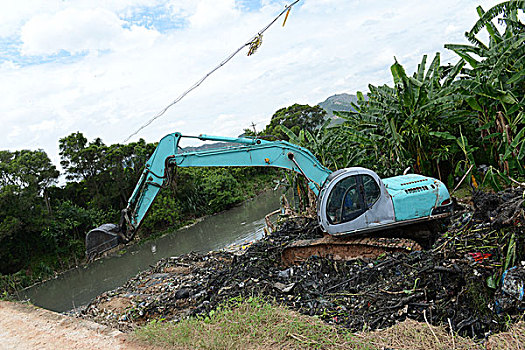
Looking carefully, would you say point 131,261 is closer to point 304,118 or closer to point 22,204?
point 22,204

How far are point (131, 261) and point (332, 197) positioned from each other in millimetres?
12184

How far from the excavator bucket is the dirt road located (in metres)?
1.05

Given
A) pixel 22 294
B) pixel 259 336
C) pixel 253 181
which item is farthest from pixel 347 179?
pixel 253 181

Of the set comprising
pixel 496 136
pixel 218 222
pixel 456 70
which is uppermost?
pixel 456 70

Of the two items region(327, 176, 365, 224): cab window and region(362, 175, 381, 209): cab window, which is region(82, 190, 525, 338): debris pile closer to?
region(327, 176, 365, 224): cab window

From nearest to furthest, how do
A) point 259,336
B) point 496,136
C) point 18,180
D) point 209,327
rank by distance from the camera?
1. point 259,336
2. point 209,327
3. point 496,136
4. point 18,180

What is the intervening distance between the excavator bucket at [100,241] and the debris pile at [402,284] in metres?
1.32

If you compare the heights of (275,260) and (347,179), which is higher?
(347,179)

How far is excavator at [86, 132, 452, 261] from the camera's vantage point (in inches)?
250

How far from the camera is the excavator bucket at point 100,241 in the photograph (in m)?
6.20

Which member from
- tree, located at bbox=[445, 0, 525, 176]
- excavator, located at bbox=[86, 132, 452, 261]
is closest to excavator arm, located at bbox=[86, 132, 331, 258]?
excavator, located at bbox=[86, 132, 452, 261]

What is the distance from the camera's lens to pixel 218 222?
21844 millimetres

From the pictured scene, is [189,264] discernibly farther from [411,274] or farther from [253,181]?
[253,181]

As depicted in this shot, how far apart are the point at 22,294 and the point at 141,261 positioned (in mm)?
4923
